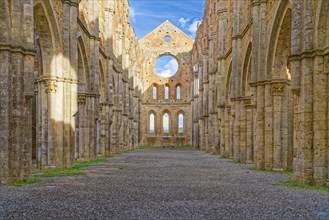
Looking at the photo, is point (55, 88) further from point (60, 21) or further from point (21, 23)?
point (21, 23)

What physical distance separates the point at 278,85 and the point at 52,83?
30.1 feet

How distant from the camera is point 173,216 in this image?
20.7 feet

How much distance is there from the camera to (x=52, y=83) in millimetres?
15219

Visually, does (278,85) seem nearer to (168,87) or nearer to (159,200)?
(159,200)

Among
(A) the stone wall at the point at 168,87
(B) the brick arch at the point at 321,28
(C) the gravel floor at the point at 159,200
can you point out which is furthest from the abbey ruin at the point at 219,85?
(A) the stone wall at the point at 168,87

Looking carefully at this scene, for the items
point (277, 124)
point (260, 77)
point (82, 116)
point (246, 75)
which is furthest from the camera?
point (82, 116)

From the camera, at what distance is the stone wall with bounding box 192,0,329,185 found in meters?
10.2

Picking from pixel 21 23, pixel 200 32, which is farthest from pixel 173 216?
pixel 200 32

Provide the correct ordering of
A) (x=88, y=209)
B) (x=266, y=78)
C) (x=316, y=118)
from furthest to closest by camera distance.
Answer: (x=266, y=78)
(x=316, y=118)
(x=88, y=209)

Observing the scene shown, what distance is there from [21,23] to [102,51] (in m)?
15.6

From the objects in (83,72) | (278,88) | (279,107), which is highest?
(83,72)

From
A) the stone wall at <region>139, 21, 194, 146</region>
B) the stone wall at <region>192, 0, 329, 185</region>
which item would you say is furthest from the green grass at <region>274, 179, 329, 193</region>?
the stone wall at <region>139, 21, 194, 146</region>

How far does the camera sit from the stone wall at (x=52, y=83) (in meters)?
10.3

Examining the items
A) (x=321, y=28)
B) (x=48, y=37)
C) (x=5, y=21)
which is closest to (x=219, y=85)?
(x=48, y=37)
